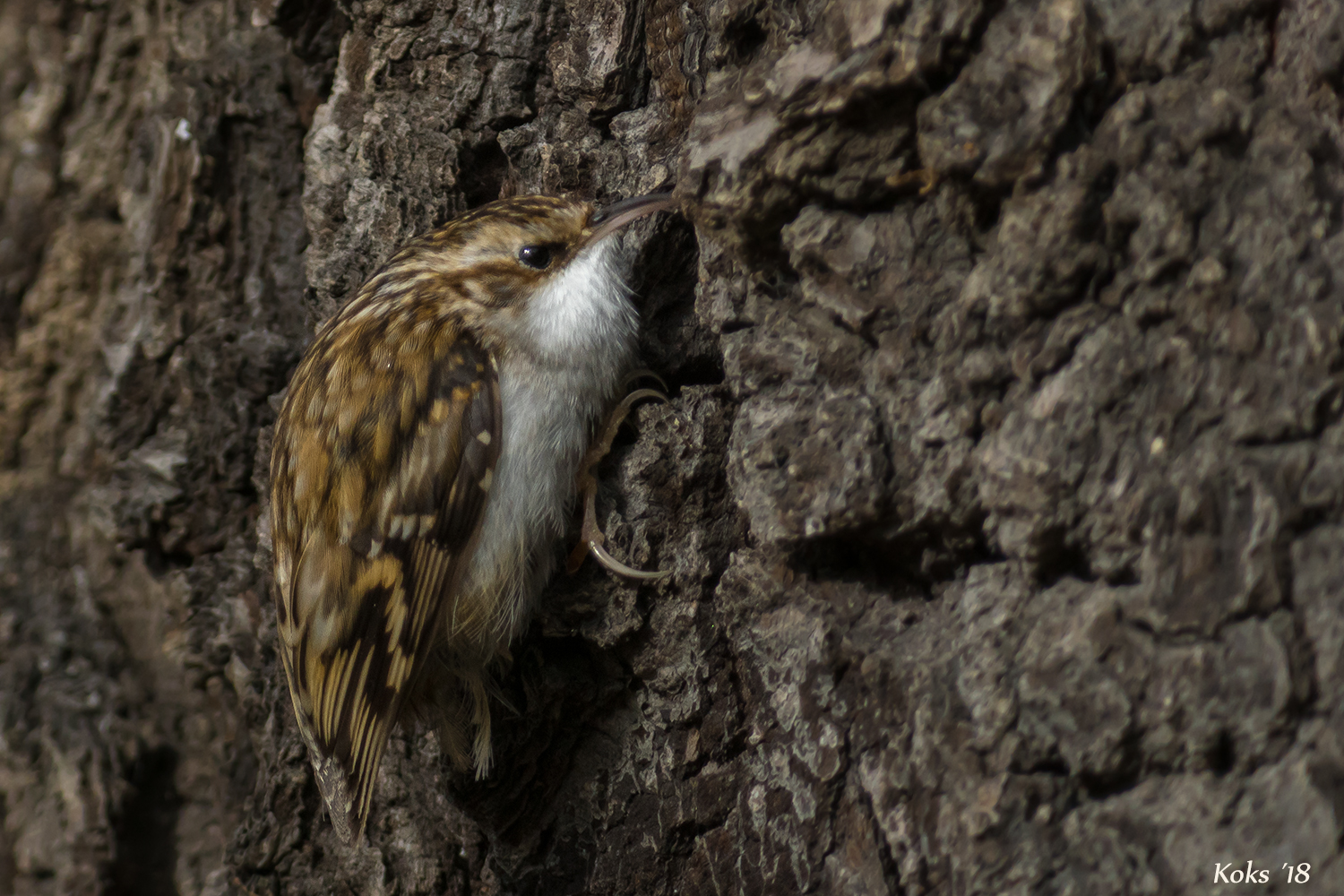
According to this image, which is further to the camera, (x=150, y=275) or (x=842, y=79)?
(x=150, y=275)

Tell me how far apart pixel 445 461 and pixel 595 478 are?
0.28m

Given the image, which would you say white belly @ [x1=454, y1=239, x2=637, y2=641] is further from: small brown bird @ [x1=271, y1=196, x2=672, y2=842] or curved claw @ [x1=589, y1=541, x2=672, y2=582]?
curved claw @ [x1=589, y1=541, x2=672, y2=582]

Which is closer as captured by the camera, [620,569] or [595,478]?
[620,569]

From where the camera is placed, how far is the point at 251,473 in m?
2.52

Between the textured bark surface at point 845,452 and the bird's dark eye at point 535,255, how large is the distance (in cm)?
17

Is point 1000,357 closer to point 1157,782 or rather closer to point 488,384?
point 1157,782

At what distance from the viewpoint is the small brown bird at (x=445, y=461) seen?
6.31 ft

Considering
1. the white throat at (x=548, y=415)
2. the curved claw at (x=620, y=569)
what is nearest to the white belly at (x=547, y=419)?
the white throat at (x=548, y=415)

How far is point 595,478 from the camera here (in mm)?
2000

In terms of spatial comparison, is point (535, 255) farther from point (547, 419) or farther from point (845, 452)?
point (845, 452)

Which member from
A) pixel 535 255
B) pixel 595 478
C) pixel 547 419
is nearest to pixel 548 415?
pixel 547 419

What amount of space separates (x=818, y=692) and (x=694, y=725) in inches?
13.1

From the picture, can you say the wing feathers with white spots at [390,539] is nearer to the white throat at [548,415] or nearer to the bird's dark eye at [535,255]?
the white throat at [548,415]

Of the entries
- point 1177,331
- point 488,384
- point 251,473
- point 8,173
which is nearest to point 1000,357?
point 1177,331
